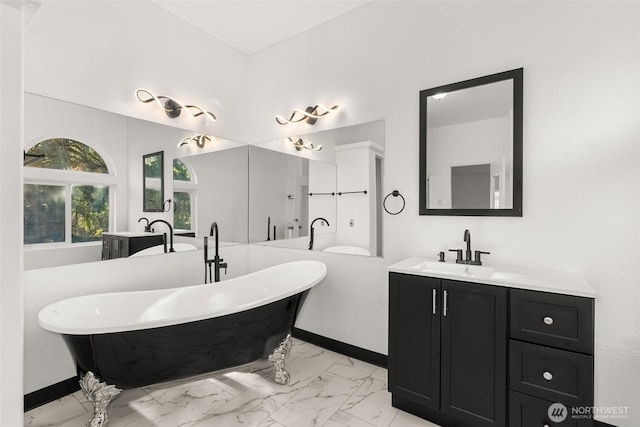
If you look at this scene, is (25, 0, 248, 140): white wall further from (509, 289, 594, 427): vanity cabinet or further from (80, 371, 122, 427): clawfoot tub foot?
(509, 289, 594, 427): vanity cabinet

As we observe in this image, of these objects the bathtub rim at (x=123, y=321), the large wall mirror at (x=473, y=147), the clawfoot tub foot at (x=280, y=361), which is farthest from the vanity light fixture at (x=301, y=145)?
the clawfoot tub foot at (x=280, y=361)

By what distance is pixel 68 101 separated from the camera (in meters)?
2.07

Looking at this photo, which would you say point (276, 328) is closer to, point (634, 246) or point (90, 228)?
point (90, 228)

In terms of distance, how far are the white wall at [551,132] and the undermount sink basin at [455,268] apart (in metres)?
0.17

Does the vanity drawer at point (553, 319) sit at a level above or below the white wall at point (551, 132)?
below

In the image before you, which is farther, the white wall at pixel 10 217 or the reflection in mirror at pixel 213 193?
the reflection in mirror at pixel 213 193

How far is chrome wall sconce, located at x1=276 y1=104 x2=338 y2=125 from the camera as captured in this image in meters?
2.76

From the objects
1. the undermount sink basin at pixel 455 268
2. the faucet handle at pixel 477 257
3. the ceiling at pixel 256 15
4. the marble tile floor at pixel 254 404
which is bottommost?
the marble tile floor at pixel 254 404

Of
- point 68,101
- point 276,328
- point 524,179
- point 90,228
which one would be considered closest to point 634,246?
point 524,179

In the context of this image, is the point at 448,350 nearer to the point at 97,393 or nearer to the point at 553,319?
the point at 553,319

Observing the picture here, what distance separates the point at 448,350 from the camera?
1.68 meters

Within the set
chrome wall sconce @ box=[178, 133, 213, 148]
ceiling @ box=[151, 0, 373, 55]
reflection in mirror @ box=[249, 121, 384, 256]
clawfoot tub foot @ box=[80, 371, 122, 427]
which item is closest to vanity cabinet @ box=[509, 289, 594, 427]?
reflection in mirror @ box=[249, 121, 384, 256]

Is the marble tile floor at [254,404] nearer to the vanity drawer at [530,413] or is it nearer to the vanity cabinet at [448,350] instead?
the vanity cabinet at [448,350]

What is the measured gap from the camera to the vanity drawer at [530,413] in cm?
138
